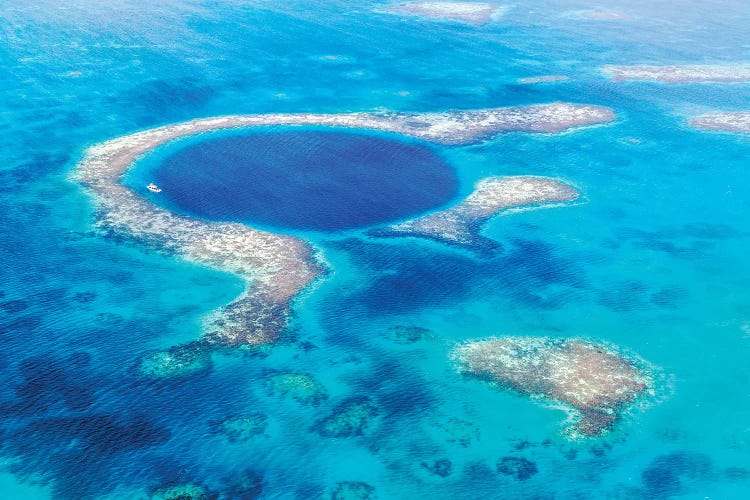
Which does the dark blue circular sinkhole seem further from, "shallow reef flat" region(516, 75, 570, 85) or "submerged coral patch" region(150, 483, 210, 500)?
"submerged coral patch" region(150, 483, 210, 500)

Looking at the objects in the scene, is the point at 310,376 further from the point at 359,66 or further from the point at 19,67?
the point at 19,67

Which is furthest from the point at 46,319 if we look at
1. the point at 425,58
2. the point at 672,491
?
the point at 425,58

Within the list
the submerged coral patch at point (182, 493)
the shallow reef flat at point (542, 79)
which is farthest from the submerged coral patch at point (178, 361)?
the shallow reef flat at point (542, 79)

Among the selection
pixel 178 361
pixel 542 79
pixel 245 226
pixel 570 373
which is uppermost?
pixel 542 79

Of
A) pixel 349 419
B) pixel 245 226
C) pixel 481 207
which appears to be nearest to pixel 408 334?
pixel 349 419

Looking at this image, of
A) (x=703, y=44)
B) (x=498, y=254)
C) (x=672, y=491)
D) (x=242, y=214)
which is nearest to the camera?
(x=672, y=491)

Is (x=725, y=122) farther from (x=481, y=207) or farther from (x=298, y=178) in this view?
(x=298, y=178)

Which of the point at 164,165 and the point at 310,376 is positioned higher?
the point at 164,165

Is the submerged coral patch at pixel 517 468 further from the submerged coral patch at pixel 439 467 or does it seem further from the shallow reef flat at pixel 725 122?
the shallow reef flat at pixel 725 122
